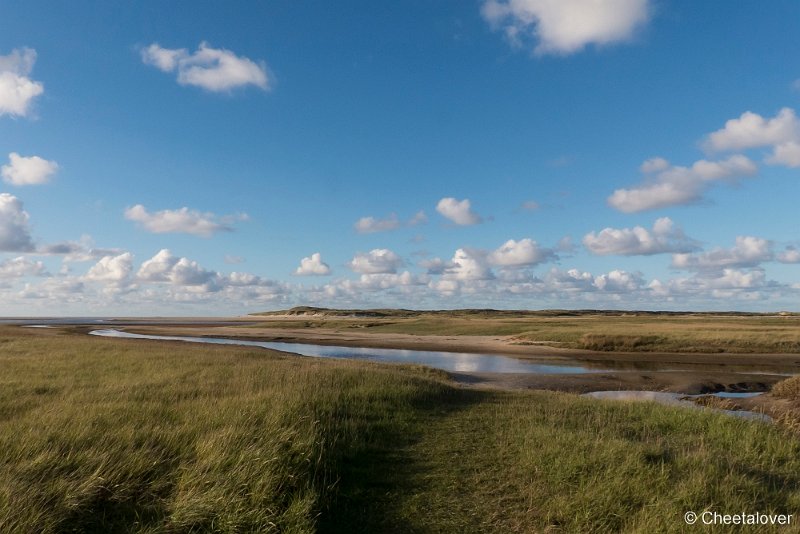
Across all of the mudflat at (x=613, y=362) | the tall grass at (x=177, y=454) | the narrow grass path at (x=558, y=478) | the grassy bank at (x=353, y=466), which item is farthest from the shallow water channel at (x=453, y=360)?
the narrow grass path at (x=558, y=478)

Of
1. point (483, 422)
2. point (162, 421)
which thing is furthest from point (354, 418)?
point (162, 421)

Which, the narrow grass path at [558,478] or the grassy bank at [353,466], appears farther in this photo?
the narrow grass path at [558,478]

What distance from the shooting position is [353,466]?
8.63 m

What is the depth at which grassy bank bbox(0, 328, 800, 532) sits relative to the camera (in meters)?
6.08

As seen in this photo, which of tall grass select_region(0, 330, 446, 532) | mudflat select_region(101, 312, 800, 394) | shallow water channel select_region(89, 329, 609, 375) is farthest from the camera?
shallow water channel select_region(89, 329, 609, 375)

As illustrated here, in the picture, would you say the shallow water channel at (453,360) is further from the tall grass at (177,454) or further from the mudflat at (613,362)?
the tall grass at (177,454)

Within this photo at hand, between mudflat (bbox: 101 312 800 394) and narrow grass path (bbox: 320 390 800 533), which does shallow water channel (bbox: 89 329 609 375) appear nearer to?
mudflat (bbox: 101 312 800 394)

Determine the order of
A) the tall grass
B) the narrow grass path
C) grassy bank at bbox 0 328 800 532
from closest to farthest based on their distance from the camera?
the tall grass
grassy bank at bbox 0 328 800 532
the narrow grass path

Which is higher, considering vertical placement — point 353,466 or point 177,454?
point 177,454

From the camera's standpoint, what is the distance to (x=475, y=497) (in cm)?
726

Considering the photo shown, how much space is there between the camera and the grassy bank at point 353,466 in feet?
20.0

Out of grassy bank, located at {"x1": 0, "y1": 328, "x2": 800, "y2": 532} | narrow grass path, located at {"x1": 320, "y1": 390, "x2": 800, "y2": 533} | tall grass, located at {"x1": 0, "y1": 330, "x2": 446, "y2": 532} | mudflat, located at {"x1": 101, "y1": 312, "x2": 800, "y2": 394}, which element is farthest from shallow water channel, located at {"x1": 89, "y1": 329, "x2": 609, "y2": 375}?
narrow grass path, located at {"x1": 320, "y1": 390, "x2": 800, "y2": 533}

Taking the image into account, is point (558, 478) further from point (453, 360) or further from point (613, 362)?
point (613, 362)

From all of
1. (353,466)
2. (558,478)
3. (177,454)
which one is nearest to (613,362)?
(558,478)
